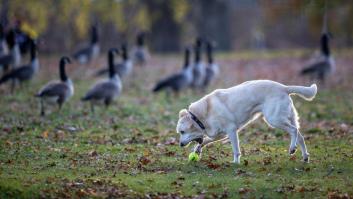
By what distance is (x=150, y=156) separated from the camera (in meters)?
13.9

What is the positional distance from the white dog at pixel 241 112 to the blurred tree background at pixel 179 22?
28152 mm

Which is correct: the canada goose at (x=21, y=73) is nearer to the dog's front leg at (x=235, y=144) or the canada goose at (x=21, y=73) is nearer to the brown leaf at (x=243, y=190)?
the dog's front leg at (x=235, y=144)

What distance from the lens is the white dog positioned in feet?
41.5

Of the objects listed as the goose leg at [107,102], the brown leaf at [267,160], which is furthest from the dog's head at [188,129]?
the goose leg at [107,102]

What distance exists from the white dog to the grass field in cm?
55

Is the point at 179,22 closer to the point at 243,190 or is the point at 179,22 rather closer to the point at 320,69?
the point at 320,69

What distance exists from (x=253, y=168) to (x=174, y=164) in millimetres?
1561

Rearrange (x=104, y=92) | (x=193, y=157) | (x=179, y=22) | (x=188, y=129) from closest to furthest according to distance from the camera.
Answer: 1. (x=188, y=129)
2. (x=193, y=157)
3. (x=104, y=92)
4. (x=179, y=22)

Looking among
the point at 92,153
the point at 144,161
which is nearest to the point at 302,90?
the point at 144,161

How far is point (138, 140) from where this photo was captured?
637 inches

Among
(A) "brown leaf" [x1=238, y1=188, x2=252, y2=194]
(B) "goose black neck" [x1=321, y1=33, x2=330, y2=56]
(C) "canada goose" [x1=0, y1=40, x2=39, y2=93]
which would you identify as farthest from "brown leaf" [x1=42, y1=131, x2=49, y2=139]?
(B) "goose black neck" [x1=321, y1=33, x2=330, y2=56]

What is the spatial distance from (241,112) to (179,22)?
41305 mm

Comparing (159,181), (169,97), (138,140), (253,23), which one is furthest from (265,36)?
(159,181)

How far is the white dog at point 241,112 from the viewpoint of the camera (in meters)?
12.7
